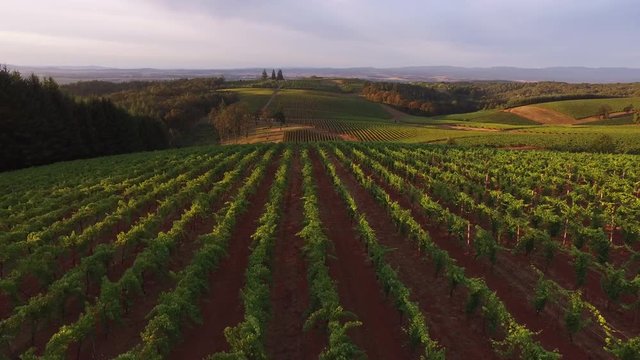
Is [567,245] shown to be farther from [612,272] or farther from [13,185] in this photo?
[13,185]

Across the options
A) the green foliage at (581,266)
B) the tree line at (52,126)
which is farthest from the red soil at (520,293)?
the tree line at (52,126)

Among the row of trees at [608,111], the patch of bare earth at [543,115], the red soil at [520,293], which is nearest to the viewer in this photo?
the red soil at [520,293]

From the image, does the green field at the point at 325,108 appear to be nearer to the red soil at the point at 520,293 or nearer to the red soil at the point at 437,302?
the red soil at the point at 437,302

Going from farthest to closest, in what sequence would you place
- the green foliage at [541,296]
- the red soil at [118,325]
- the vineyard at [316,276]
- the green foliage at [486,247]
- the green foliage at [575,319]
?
1. the green foliage at [486,247]
2. the green foliage at [541,296]
3. the green foliage at [575,319]
4. the red soil at [118,325]
5. the vineyard at [316,276]

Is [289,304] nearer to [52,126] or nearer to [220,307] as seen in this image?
[220,307]

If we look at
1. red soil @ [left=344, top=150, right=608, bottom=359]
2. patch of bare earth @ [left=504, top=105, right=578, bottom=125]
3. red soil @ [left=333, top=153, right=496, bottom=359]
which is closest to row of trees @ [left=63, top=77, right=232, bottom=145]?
red soil @ [left=333, top=153, right=496, bottom=359]

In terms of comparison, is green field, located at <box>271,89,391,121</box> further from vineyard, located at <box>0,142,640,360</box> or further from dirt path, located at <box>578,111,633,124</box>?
vineyard, located at <box>0,142,640,360</box>

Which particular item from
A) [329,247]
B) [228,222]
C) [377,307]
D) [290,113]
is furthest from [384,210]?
[290,113]

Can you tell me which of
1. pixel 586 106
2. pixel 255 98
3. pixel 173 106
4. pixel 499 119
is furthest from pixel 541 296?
pixel 255 98
